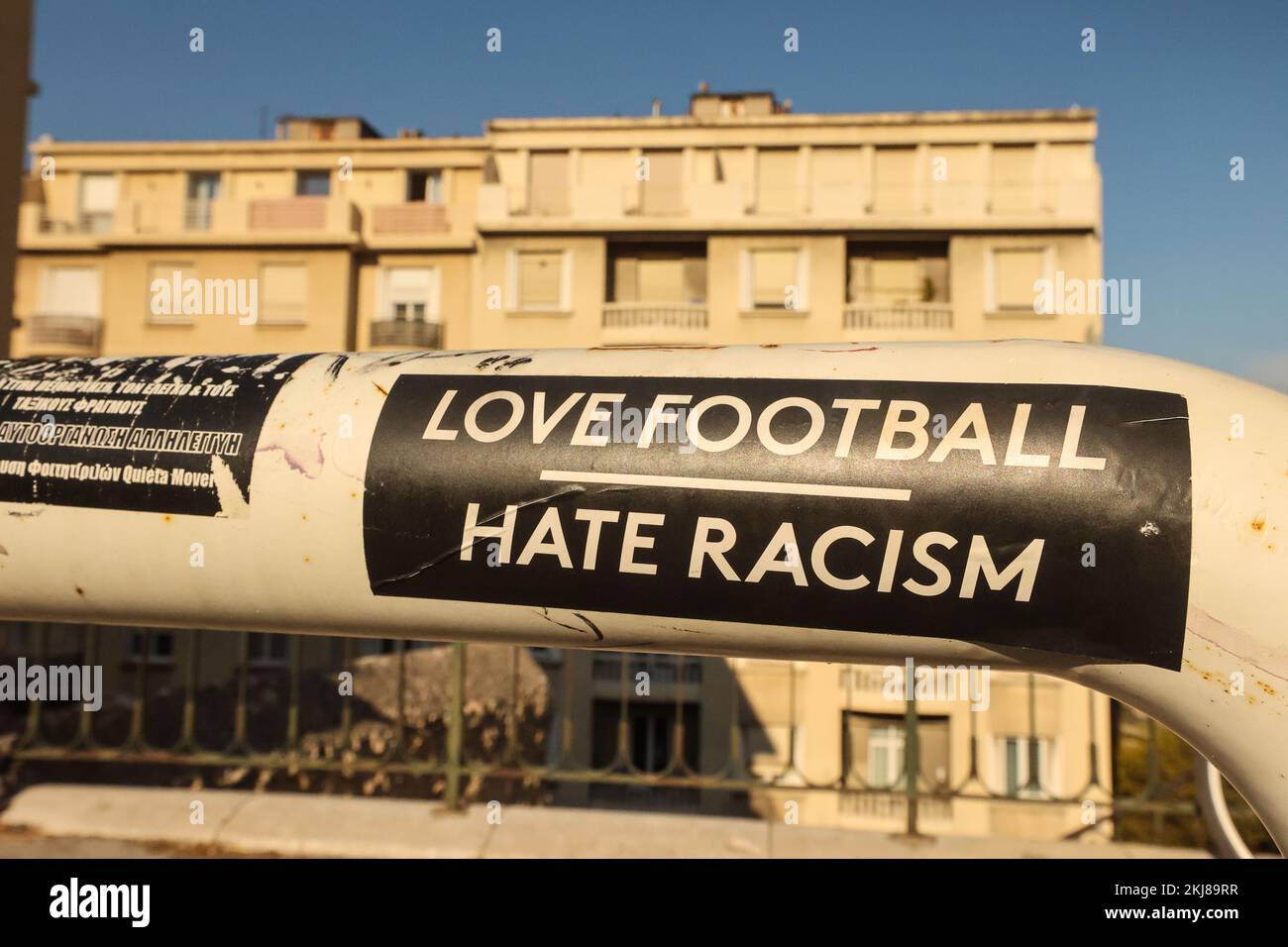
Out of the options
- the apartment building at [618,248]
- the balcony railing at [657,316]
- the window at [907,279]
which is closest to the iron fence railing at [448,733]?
the apartment building at [618,248]

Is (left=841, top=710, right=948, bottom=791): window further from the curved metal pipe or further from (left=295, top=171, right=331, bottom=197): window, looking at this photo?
(left=295, top=171, right=331, bottom=197): window

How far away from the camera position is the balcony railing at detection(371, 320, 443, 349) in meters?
25.1

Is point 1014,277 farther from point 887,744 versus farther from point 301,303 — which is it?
point 301,303

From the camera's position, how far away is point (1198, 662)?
1234mm

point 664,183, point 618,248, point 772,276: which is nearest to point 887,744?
point 772,276

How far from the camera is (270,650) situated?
2141cm

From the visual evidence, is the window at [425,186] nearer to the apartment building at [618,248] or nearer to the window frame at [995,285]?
the apartment building at [618,248]

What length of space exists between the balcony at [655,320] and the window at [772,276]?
4.64 ft

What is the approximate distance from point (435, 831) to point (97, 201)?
31.0 metres

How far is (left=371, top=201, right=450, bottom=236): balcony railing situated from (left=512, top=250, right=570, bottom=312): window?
11.5ft

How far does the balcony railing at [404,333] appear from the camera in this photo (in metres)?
25.1

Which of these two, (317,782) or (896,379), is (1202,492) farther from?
(317,782)
